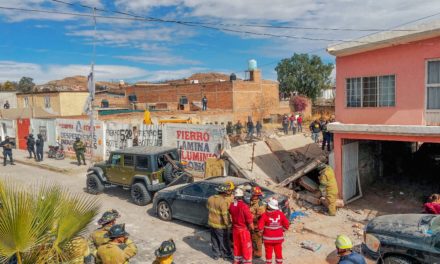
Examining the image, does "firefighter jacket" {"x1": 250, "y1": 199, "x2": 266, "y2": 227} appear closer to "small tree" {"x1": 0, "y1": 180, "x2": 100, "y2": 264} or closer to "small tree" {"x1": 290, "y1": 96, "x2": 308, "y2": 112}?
"small tree" {"x1": 0, "y1": 180, "x2": 100, "y2": 264}

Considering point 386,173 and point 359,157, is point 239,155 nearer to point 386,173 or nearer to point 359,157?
point 359,157

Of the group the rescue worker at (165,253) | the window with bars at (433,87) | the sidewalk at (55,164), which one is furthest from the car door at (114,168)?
the window with bars at (433,87)

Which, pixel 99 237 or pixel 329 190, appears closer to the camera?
pixel 99 237

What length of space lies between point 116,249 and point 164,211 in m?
5.72

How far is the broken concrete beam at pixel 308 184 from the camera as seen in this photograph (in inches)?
481

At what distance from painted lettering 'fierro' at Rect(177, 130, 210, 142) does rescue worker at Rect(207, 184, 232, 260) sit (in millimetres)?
8045

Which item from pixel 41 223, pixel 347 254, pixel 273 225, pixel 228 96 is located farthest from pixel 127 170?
pixel 228 96

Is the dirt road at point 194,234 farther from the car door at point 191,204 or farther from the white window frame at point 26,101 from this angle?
the white window frame at point 26,101

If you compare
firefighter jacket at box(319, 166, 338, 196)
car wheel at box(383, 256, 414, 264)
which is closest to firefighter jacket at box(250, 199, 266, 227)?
car wheel at box(383, 256, 414, 264)

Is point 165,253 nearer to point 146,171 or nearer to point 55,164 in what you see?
point 146,171

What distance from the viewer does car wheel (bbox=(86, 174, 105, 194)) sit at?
13.5m

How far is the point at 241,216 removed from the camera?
7188mm

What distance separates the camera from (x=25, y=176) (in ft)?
57.3

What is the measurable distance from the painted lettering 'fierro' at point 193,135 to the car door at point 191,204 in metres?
5.87
